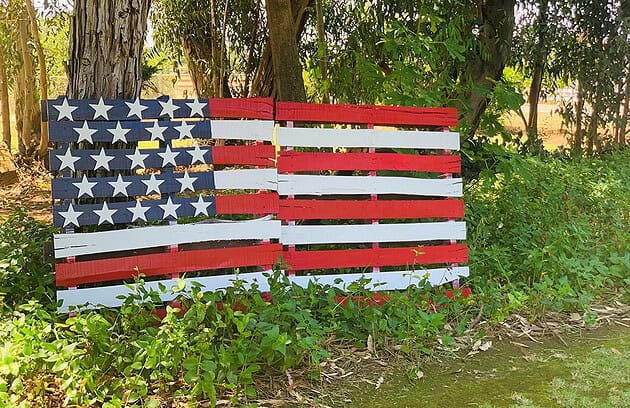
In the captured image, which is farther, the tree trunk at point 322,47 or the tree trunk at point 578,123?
the tree trunk at point 578,123

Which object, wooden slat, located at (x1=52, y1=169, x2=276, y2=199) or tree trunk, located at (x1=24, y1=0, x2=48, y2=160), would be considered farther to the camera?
tree trunk, located at (x1=24, y1=0, x2=48, y2=160)

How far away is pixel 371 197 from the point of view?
3.69 meters

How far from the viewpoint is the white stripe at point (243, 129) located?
3.33 m

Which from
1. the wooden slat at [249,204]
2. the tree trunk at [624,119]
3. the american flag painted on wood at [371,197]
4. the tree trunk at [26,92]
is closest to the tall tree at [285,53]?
the american flag painted on wood at [371,197]

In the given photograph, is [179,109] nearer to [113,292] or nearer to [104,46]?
[104,46]

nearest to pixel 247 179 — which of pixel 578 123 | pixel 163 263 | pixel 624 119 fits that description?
pixel 163 263

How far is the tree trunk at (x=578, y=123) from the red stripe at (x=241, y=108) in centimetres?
532

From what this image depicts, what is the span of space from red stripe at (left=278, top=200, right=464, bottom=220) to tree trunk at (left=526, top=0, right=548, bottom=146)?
378 centimetres

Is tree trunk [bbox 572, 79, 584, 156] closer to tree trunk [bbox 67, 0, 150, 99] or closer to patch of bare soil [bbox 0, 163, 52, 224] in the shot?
tree trunk [bbox 67, 0, 150, 99]

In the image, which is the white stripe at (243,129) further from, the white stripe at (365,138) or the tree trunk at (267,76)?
the tree trunk at (267,76)

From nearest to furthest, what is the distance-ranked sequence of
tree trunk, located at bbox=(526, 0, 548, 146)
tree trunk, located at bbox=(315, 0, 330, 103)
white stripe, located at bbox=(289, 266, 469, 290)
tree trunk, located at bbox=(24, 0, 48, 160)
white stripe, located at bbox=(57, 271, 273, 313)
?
white stripe, located at bbox=(57, 271, 273, 313)
white stripe, located at bbox=(289, 266, 469, 290)
tree trunk, located at bbox=(315, 0, 330, 103)
tree trunk, located at bbox=(526, 0, 548, 146)
tree trunk, located at bbox=(24, 0, 48, 160)

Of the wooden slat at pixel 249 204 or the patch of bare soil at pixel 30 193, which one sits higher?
the wooden slat at pixel 249 204

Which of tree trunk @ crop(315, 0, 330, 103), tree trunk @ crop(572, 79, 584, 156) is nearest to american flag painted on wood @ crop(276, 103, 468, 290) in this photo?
tree trunk @ crop(315, 0, 330, 103)

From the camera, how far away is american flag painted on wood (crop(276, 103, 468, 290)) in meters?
3.52
